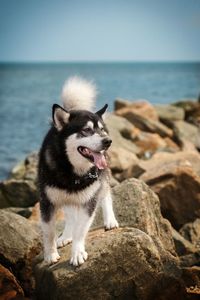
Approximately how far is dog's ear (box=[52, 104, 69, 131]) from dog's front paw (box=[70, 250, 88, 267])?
1.47m

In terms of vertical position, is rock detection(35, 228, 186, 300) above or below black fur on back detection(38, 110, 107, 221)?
below

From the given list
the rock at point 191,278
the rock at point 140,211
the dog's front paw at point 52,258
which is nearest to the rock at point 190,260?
the rock at point 140,211

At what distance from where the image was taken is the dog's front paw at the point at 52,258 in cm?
667

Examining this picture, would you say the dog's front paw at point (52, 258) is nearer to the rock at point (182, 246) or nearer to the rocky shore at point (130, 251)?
the rocky shore at point (130, 251)

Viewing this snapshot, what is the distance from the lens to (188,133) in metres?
19.2

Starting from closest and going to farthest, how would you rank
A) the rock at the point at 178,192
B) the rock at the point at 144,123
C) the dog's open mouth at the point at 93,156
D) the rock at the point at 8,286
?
the dog's open mouth at the point at 93,156 < the rock at the point at 8,286 < the rock at the point at 178,192 < the rock at the point at 144,123

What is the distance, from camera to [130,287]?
6.16 m

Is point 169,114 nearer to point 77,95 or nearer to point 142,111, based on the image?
point 142,111

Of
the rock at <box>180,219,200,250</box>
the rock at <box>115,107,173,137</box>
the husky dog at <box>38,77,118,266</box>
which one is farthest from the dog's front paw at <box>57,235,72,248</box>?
the rock at <box>115,107,173,137</box>

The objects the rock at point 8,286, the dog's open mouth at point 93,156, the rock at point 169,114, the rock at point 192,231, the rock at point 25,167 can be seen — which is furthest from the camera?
the rock at point 169,114

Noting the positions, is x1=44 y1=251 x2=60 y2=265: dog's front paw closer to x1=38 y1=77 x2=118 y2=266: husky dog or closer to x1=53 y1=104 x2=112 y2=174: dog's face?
x1=38 y1=77 x2=118 y2=266: husky dog

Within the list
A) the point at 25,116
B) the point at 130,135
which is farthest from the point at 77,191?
the point at 25,116

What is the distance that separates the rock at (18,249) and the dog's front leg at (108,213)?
1024mm

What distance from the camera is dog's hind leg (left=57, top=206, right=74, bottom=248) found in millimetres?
7242
